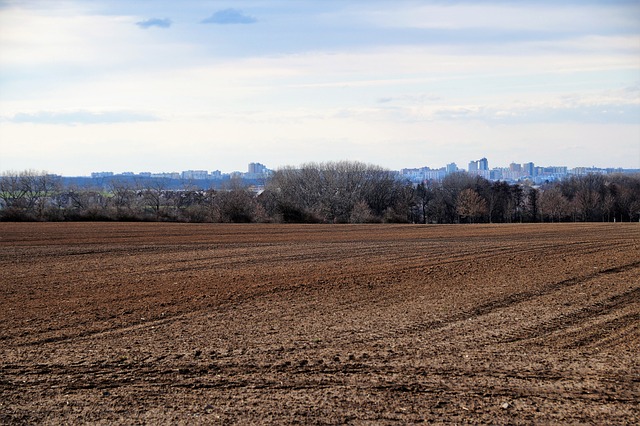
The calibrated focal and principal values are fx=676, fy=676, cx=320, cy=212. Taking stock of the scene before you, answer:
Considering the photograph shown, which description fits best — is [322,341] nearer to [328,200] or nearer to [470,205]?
[328,200]

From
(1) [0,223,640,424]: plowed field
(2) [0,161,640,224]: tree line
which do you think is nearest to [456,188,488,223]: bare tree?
(2) [0,161,640,224]: tree line

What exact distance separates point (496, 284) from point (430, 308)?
4287 mm

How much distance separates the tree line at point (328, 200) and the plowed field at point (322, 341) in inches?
1497

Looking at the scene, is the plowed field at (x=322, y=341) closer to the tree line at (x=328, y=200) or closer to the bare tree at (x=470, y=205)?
the tree line at (x=328, y=200)

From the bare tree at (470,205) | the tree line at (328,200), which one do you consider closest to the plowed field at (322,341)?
the tree line at (328,200)

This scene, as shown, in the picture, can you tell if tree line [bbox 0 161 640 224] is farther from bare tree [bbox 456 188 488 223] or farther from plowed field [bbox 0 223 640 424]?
plowed field [bbox 0 223 640 424]

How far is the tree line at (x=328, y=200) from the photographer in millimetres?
62516

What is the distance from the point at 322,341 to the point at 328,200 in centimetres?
7804

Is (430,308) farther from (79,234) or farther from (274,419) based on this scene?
(79,234)

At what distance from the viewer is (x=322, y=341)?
12195 millimetres

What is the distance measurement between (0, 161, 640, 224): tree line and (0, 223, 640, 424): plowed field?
1497 inches

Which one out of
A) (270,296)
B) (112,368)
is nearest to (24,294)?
(270,296)

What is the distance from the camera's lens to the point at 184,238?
3675cm

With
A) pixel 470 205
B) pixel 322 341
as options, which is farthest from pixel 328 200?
pixel 322 341
